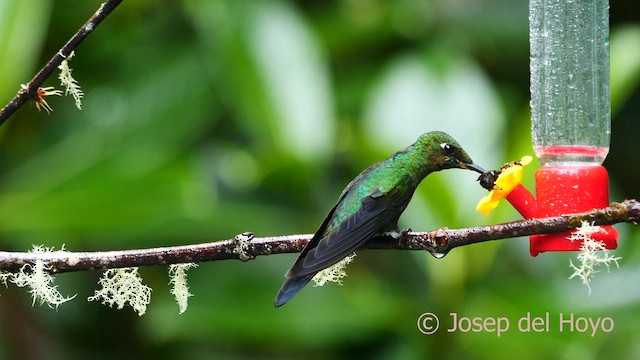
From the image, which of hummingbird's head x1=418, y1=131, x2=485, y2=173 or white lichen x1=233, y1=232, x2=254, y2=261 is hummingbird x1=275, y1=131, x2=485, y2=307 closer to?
hummingbird's head x1=418, y1=131, x2=485, y2=173

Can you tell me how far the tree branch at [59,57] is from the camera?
1.63m

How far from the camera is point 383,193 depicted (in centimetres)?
231

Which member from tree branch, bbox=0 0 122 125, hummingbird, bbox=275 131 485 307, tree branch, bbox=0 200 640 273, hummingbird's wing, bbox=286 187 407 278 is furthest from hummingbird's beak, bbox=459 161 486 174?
tree branch, bbox=0 0 122 125

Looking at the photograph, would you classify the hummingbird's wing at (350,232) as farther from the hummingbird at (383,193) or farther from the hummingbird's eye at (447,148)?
the hummingbird's eye at (447,148)

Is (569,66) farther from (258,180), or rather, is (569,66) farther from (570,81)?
(258,180)

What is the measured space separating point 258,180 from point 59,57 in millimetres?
2376

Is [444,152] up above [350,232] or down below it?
above

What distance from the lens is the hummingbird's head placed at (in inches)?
91.1

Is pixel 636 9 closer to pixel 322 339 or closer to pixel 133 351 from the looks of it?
pixel 322 339

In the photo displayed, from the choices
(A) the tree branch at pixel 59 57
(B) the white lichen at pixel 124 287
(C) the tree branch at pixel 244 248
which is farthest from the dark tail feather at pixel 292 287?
(A) the tree branch at pixel 59 57

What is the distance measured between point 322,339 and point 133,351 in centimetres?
109

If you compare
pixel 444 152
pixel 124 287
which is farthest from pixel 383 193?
pixel 124 287

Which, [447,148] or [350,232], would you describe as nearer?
[350,232]

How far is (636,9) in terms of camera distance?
539 cm
